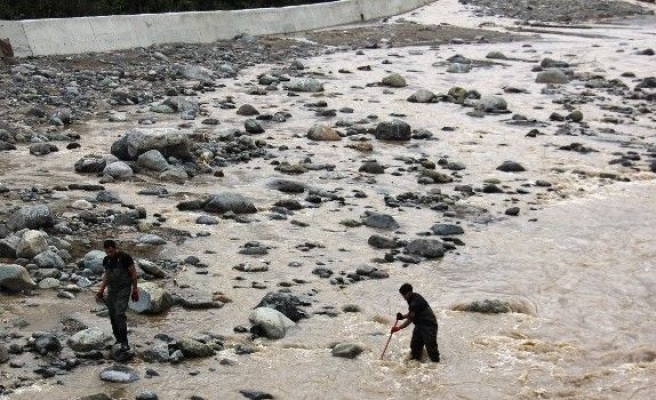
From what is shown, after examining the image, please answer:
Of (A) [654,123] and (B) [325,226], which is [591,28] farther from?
(B) [325,226]

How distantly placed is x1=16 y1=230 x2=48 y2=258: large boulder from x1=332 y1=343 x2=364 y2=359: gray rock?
12.8 ft

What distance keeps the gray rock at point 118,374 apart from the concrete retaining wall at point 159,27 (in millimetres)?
17524

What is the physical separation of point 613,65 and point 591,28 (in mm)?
13302

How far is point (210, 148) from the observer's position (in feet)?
59.9

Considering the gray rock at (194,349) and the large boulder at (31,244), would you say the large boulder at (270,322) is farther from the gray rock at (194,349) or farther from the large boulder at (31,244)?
the large boulder at (31,244)

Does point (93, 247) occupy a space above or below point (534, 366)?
above

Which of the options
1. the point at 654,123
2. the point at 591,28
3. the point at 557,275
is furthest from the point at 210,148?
the point at 591,28

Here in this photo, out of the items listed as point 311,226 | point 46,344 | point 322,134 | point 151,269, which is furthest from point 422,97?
point 46,344

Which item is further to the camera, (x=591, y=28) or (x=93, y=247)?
(x=591, y=28)

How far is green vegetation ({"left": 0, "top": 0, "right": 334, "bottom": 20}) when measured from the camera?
28.5m

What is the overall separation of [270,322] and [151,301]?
4.44 feet

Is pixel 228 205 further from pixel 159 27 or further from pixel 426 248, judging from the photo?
pixel 159 27

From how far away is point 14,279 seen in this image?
424 inches

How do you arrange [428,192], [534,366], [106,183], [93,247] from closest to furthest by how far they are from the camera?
[534,366] < [93,247] < [106,183] < [428,192]
